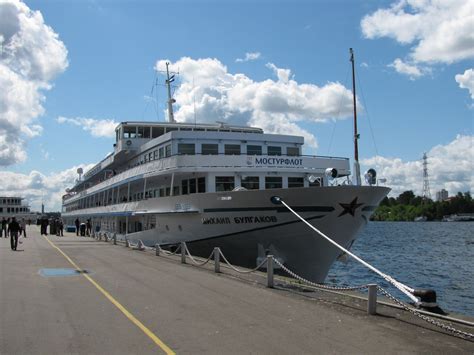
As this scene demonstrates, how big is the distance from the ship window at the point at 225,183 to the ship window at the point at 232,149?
1.72 metres

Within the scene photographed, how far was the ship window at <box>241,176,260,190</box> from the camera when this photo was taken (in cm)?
1953

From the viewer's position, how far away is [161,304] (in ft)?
31.6

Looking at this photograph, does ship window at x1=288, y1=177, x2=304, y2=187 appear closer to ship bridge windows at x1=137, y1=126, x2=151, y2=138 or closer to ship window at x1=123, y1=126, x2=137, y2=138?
ship bridge windows at x1=137, y1=126, x2=151, y2=138

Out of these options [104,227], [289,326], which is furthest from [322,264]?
[104,227]

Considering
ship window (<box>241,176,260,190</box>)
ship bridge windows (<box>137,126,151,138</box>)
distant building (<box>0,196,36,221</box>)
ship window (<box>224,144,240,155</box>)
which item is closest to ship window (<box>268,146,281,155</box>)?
ship window (<box>224,144,240,155</box>)

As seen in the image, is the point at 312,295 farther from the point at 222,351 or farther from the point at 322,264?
the point at 322,264

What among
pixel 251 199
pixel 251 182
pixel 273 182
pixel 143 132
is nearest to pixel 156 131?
pixel 143 132

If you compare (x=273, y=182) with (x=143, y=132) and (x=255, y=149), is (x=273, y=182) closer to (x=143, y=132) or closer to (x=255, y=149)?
(x=255, y=149)

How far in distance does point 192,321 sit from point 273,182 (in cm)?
1209

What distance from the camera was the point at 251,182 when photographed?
19.6 m

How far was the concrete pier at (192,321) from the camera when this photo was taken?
6.61 meters

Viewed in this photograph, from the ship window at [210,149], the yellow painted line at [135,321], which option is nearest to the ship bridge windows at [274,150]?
the ship window at [210,149]

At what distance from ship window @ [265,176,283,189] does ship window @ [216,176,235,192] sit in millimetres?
1402

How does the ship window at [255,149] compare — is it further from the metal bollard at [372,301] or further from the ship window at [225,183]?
the metal bollard at [372,301]
